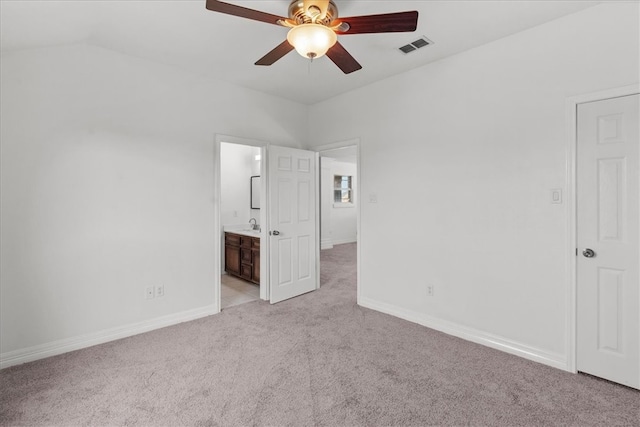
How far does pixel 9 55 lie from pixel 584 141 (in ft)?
14.8

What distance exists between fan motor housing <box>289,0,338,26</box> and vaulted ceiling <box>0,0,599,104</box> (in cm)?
39

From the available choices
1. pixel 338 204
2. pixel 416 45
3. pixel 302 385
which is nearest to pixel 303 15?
pixel 416 45

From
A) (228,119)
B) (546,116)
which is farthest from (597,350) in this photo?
(228,119)

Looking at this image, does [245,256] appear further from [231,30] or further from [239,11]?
[239,11]

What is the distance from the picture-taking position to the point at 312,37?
1.72m

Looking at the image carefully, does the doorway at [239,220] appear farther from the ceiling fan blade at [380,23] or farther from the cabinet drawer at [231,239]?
the ceiling fan blade at [380,23]

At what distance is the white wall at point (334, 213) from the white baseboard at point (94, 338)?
197 inches

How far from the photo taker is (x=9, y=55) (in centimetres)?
239

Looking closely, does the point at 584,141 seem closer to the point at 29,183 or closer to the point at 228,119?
the point at 228,119

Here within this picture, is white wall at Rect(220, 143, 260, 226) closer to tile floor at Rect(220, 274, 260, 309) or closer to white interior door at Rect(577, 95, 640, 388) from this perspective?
tile floor at Rect(220, 274, 260, 309)

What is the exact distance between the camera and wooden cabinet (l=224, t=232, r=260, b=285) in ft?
14.7

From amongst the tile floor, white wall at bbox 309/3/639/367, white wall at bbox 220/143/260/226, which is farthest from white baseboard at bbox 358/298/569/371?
white wall at bbox 220/143/260/226

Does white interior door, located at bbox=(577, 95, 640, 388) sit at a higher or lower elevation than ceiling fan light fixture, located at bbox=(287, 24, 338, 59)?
lower

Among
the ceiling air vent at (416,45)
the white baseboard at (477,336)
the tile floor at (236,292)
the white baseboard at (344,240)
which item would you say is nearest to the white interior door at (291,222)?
the tile floor at (236,292)
